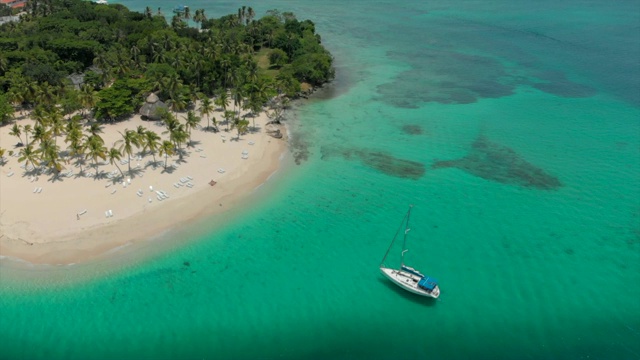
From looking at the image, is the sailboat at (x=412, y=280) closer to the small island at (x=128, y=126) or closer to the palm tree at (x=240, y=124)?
the small island at (x=128, y=126)

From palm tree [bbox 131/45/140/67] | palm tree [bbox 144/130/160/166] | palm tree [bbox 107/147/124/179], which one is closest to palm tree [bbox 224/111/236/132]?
palm tree [bbox 144/130/160/166]

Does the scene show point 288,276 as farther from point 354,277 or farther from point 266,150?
point 266,150

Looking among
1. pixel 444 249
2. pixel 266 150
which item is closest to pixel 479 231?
pixel 444 249

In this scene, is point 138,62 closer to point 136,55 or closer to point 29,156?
point 136,55

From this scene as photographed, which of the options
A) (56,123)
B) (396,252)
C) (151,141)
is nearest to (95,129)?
(56,123)

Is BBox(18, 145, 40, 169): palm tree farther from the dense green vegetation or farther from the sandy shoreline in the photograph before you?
the sandy shoreline

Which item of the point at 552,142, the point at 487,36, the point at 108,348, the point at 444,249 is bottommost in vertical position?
the point at 108,348
